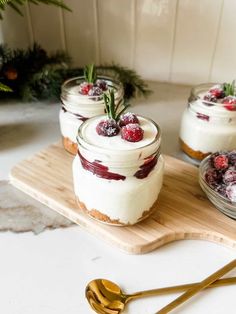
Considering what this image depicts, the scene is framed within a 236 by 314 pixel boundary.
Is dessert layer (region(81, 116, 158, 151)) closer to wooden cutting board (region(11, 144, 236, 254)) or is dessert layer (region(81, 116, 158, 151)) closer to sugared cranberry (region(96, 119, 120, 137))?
sugared cranberry (region(96, 119, 120, 137))

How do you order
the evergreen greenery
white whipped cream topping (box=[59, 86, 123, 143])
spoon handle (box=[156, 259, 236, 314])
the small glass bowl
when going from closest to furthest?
spoon handle (box=[156, 259, 236, 314])
the small glass bowl
white whipped cream topping (box=[59, 86, 123, 143])
the evergreen greenery

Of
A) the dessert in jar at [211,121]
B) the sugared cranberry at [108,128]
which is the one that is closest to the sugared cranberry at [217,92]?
the dessert in jar at [211,121]

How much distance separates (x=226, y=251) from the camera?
455 mm

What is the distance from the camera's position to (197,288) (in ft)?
1.29

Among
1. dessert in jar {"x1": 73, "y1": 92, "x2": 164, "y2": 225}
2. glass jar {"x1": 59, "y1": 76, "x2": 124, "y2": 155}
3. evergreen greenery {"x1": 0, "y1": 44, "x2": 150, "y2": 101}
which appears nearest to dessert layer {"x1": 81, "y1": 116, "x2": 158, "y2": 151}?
dessert in jar {"x1": 73, "y1": 92, "x2": 164, "y2": 225}

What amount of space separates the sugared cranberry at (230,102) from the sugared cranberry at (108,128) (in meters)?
0.20

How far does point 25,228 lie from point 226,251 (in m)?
0.27

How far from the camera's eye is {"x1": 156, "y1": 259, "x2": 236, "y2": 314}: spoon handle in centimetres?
37

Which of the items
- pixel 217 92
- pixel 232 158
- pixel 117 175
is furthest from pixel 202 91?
pixel 117 175

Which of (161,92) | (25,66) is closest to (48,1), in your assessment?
(25,66)

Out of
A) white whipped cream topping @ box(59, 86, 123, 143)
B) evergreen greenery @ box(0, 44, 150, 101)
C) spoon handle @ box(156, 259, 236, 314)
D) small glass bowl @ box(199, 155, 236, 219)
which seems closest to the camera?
spoon handle @ box(156, 259, 236, 314)

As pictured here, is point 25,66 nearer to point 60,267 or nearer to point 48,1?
point 48,1

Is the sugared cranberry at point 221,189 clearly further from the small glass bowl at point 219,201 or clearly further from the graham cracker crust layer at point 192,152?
the graham cracker crust layer at point 192,152

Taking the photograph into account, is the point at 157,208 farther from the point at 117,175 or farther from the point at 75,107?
the point at 75,107
